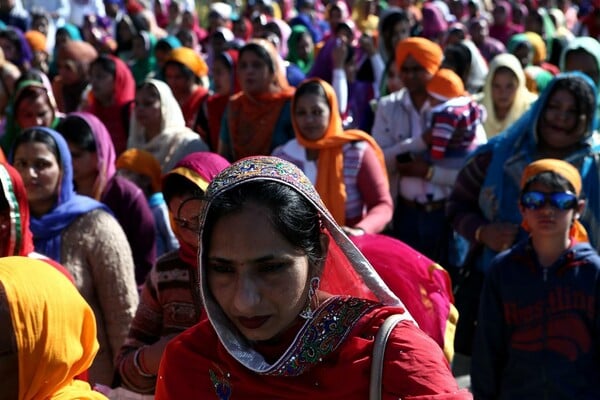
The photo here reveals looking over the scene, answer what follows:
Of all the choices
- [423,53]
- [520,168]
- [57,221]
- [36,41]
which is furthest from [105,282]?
[36,41]

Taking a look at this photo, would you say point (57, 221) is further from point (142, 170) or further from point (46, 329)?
point (46, 329)

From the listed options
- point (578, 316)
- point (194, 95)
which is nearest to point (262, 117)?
point (194, 95)

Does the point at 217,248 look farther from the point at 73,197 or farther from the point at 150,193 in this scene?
the point at 150,193

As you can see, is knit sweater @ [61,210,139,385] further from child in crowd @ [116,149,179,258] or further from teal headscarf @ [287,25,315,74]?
teal headscarf @ [287,25,315,74]

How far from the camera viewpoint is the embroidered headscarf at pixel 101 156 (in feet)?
17.5

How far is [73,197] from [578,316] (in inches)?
83.0

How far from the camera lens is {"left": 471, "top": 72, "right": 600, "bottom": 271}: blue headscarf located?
16.4ft

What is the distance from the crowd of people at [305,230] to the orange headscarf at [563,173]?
0.8 inches

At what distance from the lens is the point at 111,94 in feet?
26.5

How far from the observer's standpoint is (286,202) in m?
2.16

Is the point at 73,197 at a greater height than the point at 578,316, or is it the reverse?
the point at 73,197

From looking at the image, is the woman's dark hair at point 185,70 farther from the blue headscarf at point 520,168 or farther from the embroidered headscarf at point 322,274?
the embroidered headscarf at point 322,274

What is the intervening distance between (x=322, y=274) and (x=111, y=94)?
6013mm

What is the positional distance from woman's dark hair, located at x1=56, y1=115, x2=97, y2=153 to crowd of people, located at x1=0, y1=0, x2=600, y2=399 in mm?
11
